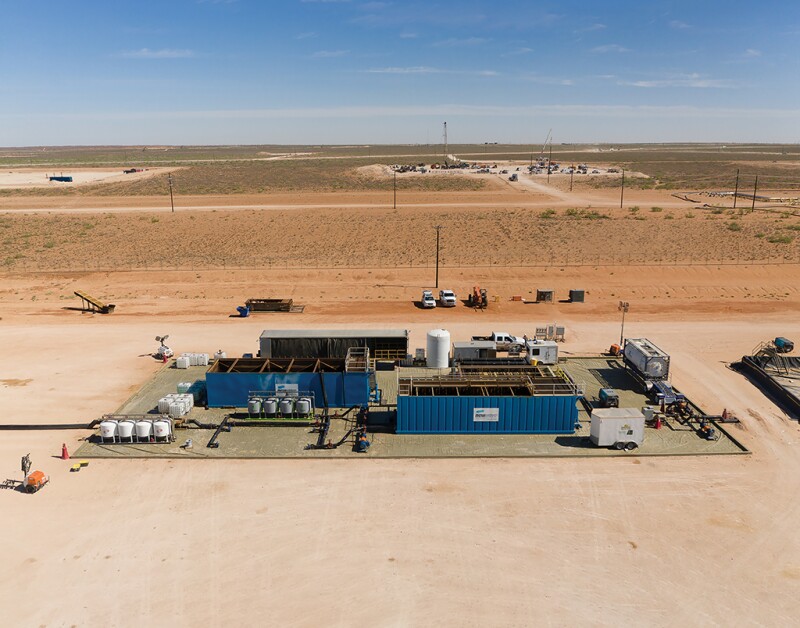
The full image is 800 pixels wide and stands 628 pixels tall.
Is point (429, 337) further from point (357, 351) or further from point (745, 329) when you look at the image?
point (745, 329)

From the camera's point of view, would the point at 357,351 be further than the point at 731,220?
No

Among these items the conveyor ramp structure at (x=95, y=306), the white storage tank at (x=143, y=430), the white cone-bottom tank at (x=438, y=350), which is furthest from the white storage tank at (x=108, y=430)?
the conveyor ramp structure at (x=95, y=306)

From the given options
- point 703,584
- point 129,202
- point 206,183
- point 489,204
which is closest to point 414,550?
point 703,584

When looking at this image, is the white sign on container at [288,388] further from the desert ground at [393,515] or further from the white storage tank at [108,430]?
the white storage tank at [108,430]

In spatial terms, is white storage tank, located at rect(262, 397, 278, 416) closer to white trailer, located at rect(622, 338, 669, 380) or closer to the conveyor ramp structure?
white trailer, located at rect(622, 338, 669, 380)

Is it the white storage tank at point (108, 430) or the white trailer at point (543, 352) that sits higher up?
the white trailer at point (543, 352)

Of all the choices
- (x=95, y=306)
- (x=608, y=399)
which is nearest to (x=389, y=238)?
(x=95, y=306)
